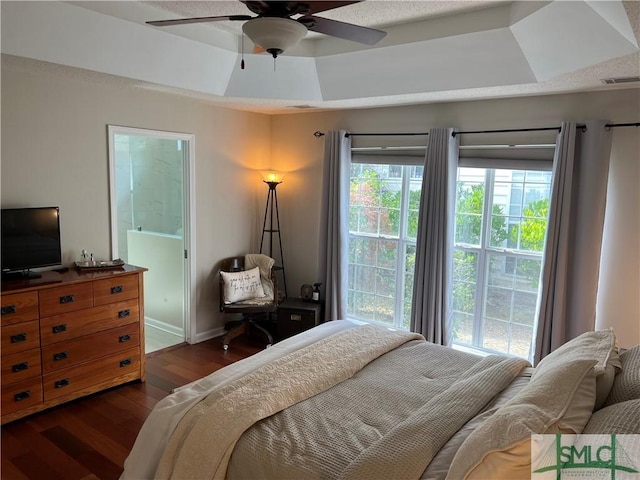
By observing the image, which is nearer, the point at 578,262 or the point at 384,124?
the point at 578,262

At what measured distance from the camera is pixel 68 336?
3316 mm

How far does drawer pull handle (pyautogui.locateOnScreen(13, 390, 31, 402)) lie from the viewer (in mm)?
3090

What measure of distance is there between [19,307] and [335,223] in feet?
9.17

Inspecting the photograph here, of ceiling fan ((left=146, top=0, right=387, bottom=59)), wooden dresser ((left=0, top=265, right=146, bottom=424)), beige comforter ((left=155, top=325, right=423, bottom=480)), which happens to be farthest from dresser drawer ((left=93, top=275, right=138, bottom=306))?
ceiling fan ((left=146, top=0, right=387, bottom=59))

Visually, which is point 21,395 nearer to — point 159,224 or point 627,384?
point 159,224

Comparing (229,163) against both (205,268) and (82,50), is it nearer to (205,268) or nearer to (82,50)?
(205,268)

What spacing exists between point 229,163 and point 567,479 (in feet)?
13.6

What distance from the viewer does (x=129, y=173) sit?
5.33 m

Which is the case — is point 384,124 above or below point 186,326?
above

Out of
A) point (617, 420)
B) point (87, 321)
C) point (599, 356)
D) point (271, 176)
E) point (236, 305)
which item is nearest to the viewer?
point (617, 420)

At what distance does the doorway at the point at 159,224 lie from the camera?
4.67 metres

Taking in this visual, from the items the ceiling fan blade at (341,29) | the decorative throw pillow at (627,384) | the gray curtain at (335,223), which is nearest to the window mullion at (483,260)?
the gray curtain at (335,223)

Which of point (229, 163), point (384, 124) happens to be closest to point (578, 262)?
point (384, 124)

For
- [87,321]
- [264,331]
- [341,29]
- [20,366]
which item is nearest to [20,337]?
[20,366]
